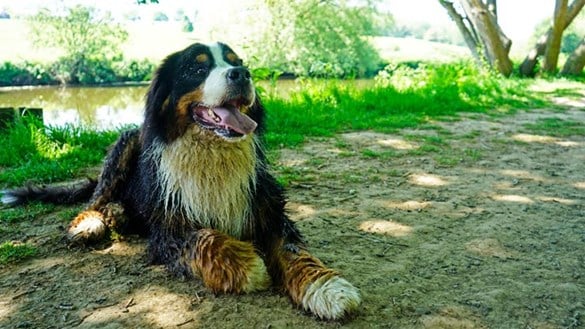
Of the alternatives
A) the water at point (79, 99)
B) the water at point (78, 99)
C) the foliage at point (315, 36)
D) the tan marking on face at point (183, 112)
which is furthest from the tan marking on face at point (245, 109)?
the foliage at point (315, 36)

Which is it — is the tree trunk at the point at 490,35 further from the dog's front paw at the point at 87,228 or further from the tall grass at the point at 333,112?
the dog's front paw at the point at 87,228

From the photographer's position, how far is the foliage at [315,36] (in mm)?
35781

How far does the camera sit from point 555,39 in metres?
19.4

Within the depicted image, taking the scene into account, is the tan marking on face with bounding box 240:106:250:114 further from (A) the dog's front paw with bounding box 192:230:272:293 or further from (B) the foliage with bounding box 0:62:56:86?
(B) the foliage with bounding box 0:62:56:86

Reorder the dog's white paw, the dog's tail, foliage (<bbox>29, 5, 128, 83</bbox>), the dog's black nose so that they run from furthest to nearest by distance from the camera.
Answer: foliage (<bbox>29, 5, 128, 83</bbox>)
the dog's tail
the dog's black nose
the dog's white paw

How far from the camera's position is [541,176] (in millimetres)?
6043

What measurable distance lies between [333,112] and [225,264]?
25.6 ft

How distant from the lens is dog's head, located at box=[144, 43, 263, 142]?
339 centimetres

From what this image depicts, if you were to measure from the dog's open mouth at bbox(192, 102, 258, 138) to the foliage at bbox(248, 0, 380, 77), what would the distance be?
29.7m

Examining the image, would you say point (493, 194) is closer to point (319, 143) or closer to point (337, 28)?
point (319, 143)

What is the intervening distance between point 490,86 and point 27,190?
12912 mm

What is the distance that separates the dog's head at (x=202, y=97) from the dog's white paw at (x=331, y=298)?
1.18 m

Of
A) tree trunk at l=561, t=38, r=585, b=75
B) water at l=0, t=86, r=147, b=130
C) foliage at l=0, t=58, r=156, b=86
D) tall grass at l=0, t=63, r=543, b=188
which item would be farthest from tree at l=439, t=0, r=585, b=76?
foliage at l=0, t=58, r=156, b=86

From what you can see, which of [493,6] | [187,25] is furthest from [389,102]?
[187,25]
